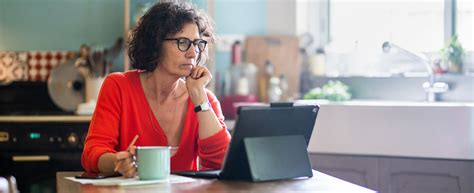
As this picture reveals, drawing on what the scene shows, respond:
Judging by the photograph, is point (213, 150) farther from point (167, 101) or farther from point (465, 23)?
point (465, 23)

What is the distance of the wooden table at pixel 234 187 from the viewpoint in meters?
1.86

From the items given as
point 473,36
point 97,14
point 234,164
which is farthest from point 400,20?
point 234,164

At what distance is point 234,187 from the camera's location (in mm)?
1900

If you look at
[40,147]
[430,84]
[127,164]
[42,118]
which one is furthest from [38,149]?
[127,164]

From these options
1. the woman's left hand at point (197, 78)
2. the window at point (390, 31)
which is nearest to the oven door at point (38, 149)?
the window at point (390, 31)

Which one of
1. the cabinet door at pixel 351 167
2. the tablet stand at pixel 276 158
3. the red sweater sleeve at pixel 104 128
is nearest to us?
the tablet stand at pixel 276 158

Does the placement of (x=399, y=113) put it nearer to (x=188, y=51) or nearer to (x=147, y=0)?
(x=188, y=51)

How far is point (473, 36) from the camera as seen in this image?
390cm

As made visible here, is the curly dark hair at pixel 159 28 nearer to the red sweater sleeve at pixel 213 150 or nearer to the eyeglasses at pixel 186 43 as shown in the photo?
the eyeglasses at pixel 186 43

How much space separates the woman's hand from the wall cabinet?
3.77 ft

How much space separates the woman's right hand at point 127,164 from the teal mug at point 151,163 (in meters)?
0.04

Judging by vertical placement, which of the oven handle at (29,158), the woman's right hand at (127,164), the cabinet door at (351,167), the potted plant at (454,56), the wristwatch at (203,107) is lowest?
the oven handle at (29,158)

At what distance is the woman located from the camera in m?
2.31

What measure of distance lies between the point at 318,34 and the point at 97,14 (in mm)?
1273
